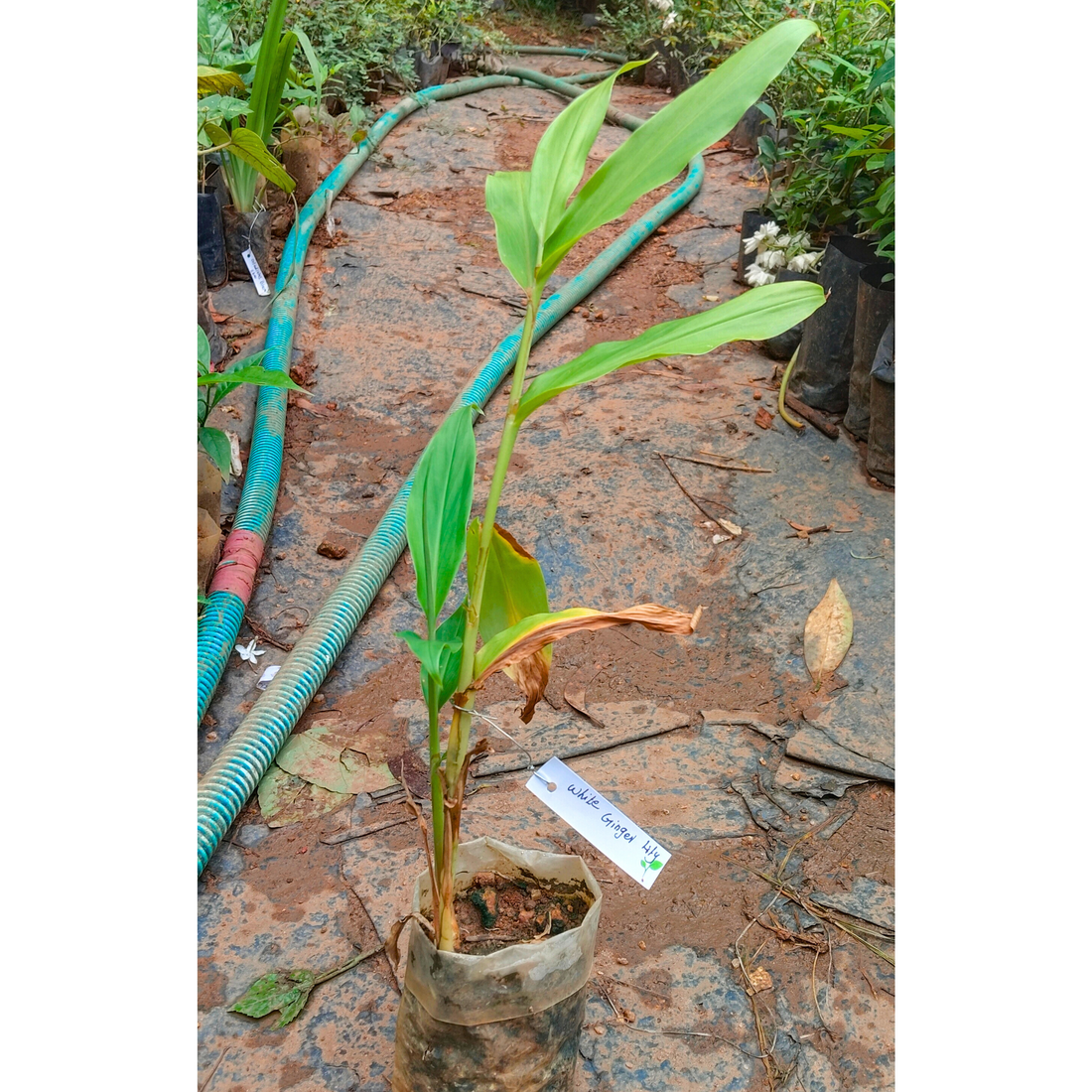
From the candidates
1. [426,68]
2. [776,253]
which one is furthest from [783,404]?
[426,68]

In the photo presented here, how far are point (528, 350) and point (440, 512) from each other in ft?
0.52

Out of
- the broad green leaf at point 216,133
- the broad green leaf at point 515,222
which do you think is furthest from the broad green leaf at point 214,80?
the broad green leaf at point 515,222

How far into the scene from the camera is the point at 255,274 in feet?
8.19

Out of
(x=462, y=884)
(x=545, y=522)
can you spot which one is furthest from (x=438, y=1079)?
(x=545, y=522)

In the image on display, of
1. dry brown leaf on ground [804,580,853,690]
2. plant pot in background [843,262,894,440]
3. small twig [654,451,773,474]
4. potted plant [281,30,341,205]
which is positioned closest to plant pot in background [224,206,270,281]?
potted plant [281,30,341,205]

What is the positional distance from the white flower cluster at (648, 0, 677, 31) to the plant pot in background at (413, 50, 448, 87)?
1.04 metres

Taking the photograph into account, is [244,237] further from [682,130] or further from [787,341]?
[682,130]

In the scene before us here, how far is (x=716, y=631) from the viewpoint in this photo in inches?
66.7

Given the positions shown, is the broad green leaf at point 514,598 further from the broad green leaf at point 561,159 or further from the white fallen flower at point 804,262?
the white fallen flower at point 804,262

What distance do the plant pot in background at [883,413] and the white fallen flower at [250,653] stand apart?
125cm

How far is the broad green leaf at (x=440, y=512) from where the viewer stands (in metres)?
0.83

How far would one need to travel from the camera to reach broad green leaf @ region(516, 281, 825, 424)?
71 centimetres

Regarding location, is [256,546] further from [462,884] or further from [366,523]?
[462,884]

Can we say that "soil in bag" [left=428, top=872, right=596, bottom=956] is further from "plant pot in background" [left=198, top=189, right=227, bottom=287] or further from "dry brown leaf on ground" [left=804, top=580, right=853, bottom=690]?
"plant pot in background" [left=198, top=189, right=227, bottom=287]
